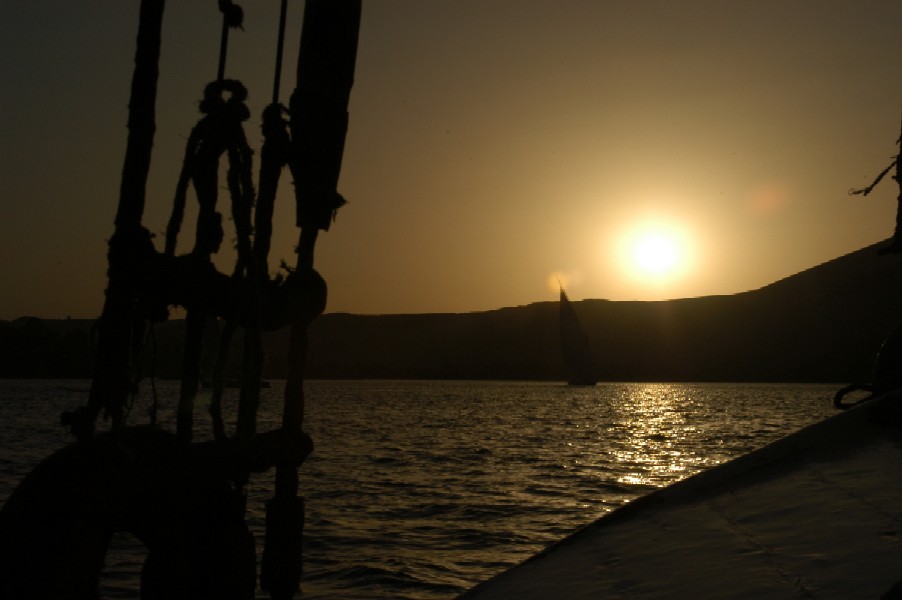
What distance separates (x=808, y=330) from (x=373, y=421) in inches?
4294

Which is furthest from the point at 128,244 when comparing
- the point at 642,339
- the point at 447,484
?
the point at 642,339

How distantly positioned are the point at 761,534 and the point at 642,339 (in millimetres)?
162147

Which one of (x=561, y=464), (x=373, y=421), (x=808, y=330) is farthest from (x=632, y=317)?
(x=561, y=464)

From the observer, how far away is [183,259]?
4066mm

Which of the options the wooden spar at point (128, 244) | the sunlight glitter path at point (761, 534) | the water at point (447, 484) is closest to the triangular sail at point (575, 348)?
the water at point (447, 484)

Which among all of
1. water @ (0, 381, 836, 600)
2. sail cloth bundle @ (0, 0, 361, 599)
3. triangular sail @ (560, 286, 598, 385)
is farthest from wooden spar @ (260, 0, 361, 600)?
triangular sail @ (560, 286, 598, 385)

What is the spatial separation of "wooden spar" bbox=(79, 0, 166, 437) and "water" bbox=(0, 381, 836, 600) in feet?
2.35

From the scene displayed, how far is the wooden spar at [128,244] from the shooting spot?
12.7 feet

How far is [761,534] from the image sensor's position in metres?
5.29

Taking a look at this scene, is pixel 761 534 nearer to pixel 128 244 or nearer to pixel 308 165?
pixel 308 165

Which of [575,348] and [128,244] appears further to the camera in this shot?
[575,348]

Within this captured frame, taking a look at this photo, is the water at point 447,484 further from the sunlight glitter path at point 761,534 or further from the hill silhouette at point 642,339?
the hill silhouette at point 642,339

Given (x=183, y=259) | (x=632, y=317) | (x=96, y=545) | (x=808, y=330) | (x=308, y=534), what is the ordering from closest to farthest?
(x=96, y=545) → (x=183, y=259) → (x=308, y=534) → (x=808, y=330) → (x=632, y=317)

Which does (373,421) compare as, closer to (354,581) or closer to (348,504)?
(348,504)
